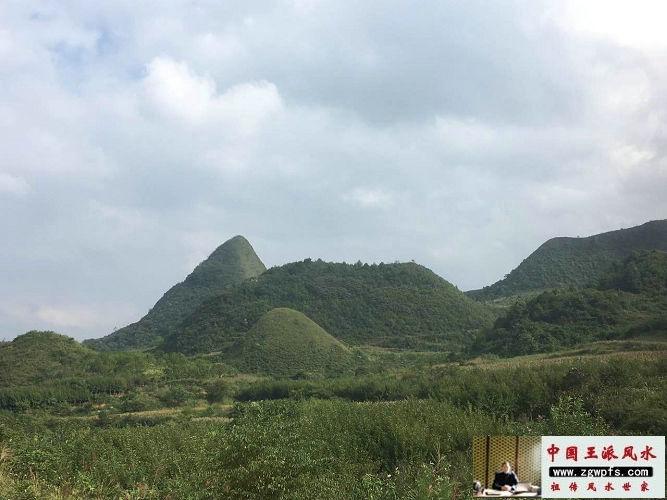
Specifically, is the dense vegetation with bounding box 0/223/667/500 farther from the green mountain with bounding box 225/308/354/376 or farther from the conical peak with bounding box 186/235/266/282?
the conical peak with bounding box 186/235/266/282

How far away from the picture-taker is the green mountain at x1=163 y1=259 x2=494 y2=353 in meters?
95.7

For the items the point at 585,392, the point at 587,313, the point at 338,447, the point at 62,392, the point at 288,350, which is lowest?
the point at 62,392

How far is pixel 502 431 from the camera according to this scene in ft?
38.9

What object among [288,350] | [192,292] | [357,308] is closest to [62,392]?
[288,350]

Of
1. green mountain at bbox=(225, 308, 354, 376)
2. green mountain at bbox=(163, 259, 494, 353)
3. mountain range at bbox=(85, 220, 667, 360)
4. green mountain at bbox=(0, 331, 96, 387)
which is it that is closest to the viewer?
green mountain at bbox=(0, 331, 96, 387)

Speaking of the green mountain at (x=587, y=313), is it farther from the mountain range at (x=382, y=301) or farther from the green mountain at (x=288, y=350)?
the green mountain at (x=288, y=350)

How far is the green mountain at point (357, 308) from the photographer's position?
95.7 meters

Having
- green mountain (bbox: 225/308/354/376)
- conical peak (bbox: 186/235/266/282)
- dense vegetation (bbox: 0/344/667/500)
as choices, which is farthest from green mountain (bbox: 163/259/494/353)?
dense vegetation (bbox: 0/344/667/500)

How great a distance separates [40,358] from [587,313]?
62411 mm

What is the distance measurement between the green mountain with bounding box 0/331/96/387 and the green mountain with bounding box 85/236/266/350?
200 feet

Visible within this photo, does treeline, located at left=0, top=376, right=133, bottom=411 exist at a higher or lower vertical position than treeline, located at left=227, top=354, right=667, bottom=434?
lower

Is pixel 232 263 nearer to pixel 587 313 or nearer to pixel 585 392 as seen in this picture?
pixel 587 313

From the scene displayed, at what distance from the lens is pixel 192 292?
546 feet

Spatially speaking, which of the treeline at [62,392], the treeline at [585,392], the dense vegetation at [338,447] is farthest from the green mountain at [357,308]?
the dense vegetation at [338,447]
